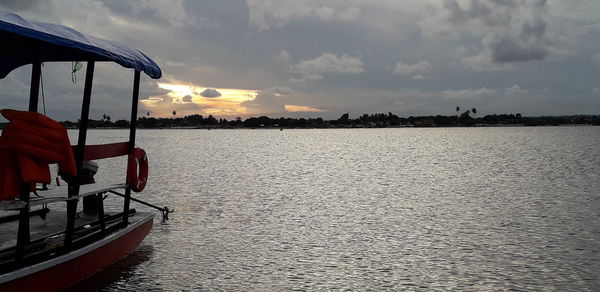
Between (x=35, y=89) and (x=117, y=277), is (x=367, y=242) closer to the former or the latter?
(x=117, y=277)

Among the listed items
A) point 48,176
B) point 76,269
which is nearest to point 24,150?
point 48,176

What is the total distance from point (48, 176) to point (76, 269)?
2.67 meters

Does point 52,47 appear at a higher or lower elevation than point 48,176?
higher

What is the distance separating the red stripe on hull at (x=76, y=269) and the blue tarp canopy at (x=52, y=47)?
3.87 m

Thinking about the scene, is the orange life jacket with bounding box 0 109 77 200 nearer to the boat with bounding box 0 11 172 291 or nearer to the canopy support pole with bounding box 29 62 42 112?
the boat with bounding box 0 11 172 291

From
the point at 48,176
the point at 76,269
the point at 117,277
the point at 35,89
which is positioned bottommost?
the point at 117,277

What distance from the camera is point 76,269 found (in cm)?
983

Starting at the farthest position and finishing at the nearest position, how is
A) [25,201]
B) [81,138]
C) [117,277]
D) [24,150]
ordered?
[117,277], [81,138], [25,201], [24,150]

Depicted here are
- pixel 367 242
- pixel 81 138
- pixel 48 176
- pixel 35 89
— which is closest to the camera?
pixel 48 176

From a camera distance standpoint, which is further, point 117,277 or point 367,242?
point 367,242

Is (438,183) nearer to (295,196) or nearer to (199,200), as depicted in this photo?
(295,196)

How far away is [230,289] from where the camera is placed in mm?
11719

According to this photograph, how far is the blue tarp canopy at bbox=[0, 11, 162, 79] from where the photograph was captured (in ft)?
24.9

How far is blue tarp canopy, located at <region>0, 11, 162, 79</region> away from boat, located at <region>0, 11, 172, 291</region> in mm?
15
